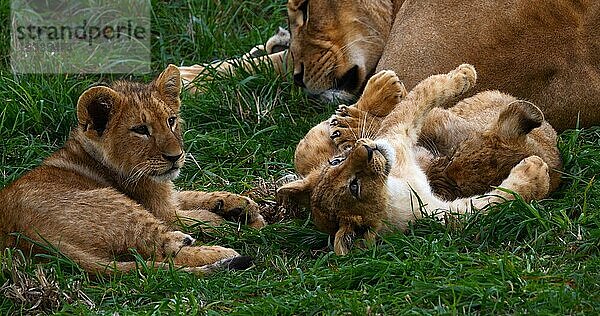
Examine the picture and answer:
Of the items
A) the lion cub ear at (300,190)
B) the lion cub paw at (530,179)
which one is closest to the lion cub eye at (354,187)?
the lion cub ear at (300,190)

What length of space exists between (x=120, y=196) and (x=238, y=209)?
0.67m

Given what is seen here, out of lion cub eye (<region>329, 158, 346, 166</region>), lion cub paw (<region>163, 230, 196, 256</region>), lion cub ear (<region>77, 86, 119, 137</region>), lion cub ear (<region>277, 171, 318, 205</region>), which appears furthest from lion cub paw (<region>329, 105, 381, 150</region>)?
lion cub ear (<region>77, 86, 119, 137</region>)

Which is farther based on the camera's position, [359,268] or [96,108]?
[96,108]

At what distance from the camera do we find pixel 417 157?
17.2 ft

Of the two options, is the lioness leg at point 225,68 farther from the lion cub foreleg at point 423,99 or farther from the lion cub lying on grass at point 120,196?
the lion cub foreleg at point 423,99

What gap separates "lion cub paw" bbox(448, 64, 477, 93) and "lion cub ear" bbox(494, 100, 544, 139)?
37cm

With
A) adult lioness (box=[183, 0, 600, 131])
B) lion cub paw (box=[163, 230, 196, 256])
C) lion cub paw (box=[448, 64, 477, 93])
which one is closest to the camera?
lion cub paw (box=[163, 230, 196, 256])

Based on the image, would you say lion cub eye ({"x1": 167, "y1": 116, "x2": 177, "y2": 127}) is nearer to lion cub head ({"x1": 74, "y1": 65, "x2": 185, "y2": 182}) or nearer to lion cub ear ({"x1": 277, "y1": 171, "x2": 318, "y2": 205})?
lion cub head ({"x1": 74, "y1": 65, "x2": 185, "y2": 182})

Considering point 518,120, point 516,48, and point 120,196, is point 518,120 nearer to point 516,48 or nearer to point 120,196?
point 516,48

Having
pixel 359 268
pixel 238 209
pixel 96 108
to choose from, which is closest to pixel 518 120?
pixel 359 268

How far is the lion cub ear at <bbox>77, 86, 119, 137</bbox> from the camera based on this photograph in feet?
16.7

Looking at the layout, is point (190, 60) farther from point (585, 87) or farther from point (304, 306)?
point (304, 306)

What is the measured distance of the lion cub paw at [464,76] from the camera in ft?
17.6

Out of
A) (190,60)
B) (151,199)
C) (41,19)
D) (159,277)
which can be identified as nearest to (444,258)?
(159,277)
